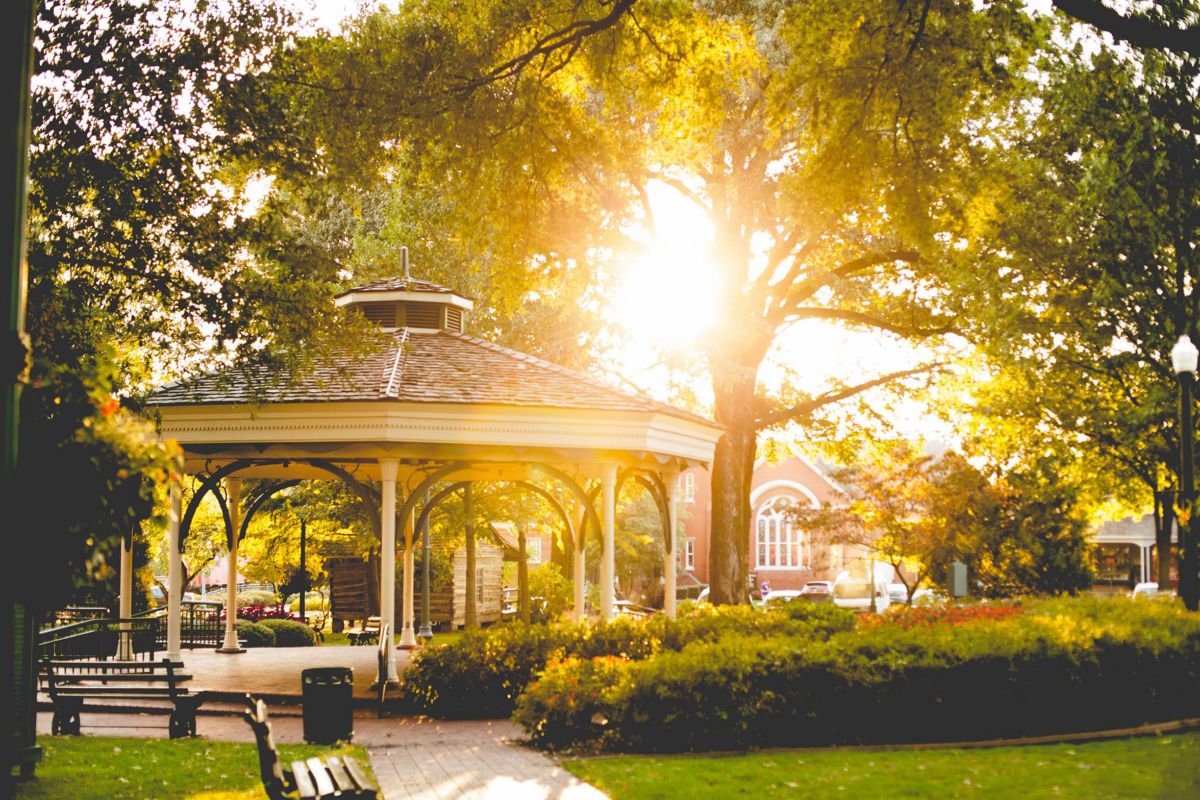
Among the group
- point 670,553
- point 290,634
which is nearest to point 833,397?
point 670,553

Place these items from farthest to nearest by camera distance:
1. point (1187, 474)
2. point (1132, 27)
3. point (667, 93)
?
point (1187, 474) → point (667, 93) → point (1132, 27)

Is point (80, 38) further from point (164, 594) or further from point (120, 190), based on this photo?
point (164, 594)

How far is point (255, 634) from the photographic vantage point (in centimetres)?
2853

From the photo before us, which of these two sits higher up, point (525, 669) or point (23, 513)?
point (23, 513)

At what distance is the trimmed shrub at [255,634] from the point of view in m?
28.5

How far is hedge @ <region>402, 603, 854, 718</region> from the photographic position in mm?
15875

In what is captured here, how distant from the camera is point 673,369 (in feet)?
103

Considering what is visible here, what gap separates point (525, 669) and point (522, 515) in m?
16.0

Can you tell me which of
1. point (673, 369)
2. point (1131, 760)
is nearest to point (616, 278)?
point (673, 369)

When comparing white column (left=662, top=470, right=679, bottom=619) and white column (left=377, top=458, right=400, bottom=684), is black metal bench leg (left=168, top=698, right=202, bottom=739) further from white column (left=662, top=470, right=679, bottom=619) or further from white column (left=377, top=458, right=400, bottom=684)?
white column (left=662, top=470, right=679, bottom=619)

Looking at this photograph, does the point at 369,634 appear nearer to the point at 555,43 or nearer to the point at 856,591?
the point at 555,43

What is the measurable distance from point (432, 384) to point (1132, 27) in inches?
434

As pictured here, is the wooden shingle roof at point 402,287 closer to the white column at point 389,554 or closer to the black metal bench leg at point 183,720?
the white column at point 389,554

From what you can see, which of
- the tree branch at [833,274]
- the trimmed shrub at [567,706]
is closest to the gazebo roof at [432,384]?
the trimmed shrub at [567,706]
